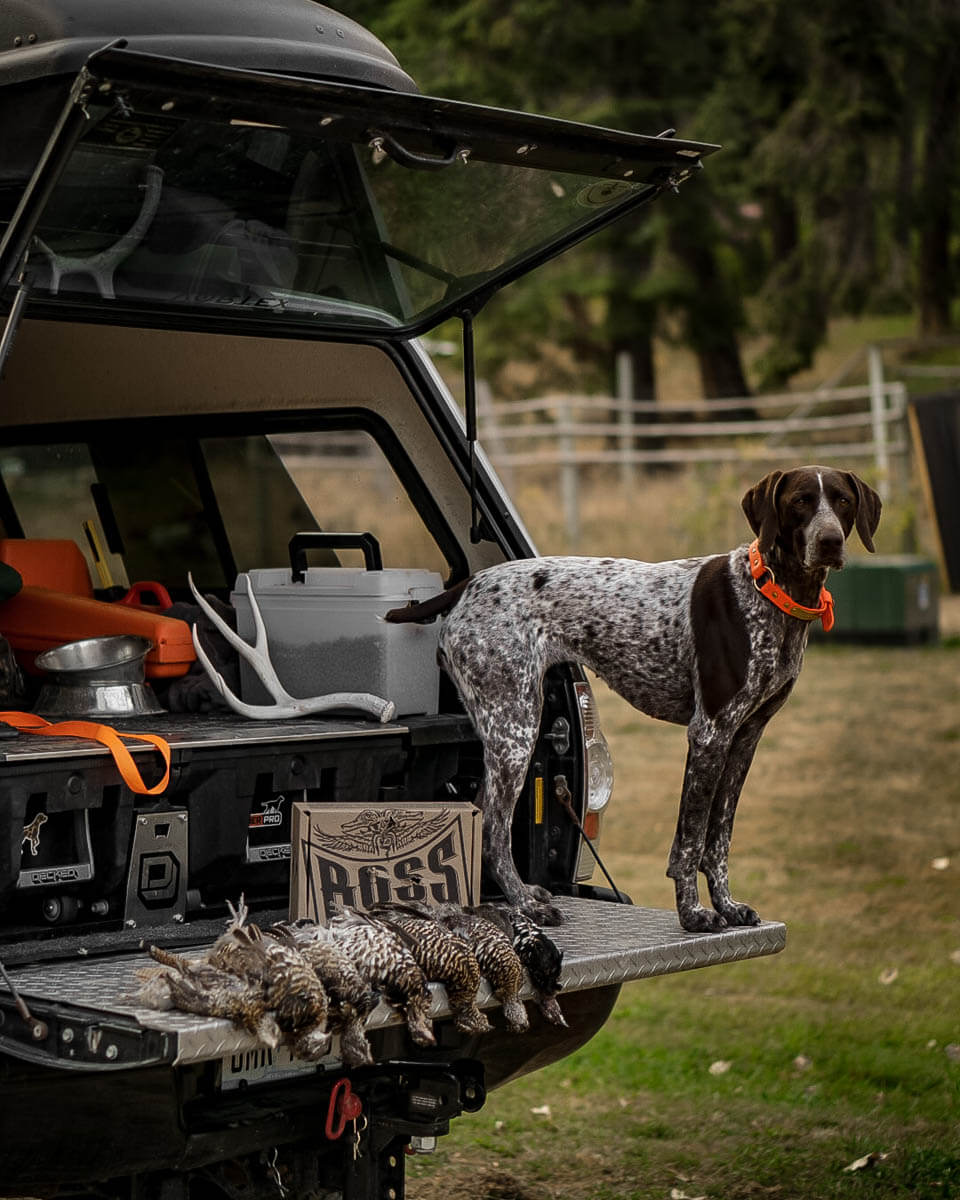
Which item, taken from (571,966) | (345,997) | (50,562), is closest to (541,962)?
(571,966)

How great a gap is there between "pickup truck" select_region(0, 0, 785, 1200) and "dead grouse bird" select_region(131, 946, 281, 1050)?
29 millimetres

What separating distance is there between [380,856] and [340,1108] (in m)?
0.59

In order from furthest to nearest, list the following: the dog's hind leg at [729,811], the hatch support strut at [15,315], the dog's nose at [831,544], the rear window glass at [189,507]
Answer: the rear window glass at [189,507], the dog's hind leg at [729,811], the dog's nose at [831,544], the hatch support strut at [15,315]

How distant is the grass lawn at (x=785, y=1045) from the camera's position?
5066 millimetres

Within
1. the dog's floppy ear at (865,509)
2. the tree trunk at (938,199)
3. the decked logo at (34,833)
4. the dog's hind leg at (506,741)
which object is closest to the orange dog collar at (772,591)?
the dog's floppy ear at (865,509)

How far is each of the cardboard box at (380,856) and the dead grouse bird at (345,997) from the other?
1.43 feet

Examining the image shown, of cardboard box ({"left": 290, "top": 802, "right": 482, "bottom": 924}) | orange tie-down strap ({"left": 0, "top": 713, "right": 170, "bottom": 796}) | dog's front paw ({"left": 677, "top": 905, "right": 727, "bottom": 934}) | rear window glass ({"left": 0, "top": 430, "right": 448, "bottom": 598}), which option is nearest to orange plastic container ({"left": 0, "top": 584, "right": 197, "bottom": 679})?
orange tie-down strap ({"left": 0, "top": 713, "right": 170, "bottom": 796})

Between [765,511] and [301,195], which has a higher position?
[301,195]

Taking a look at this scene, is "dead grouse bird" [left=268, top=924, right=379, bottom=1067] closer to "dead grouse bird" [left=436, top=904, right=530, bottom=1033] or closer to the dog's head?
"dead grouse bird" [left=436, top=904, right=530, bottom=1033]

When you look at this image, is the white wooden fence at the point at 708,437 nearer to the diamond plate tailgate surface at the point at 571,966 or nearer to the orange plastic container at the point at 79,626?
the orange plastic container at the point at 79,626

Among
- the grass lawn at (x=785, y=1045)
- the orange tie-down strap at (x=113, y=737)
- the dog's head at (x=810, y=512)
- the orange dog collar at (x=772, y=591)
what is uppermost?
the dog's head at (x=810, y=512)

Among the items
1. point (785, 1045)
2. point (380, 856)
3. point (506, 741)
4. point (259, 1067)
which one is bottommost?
point (785, 1045)

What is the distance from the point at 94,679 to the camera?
4293mm

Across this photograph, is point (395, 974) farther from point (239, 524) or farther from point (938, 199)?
point (938, 199)
